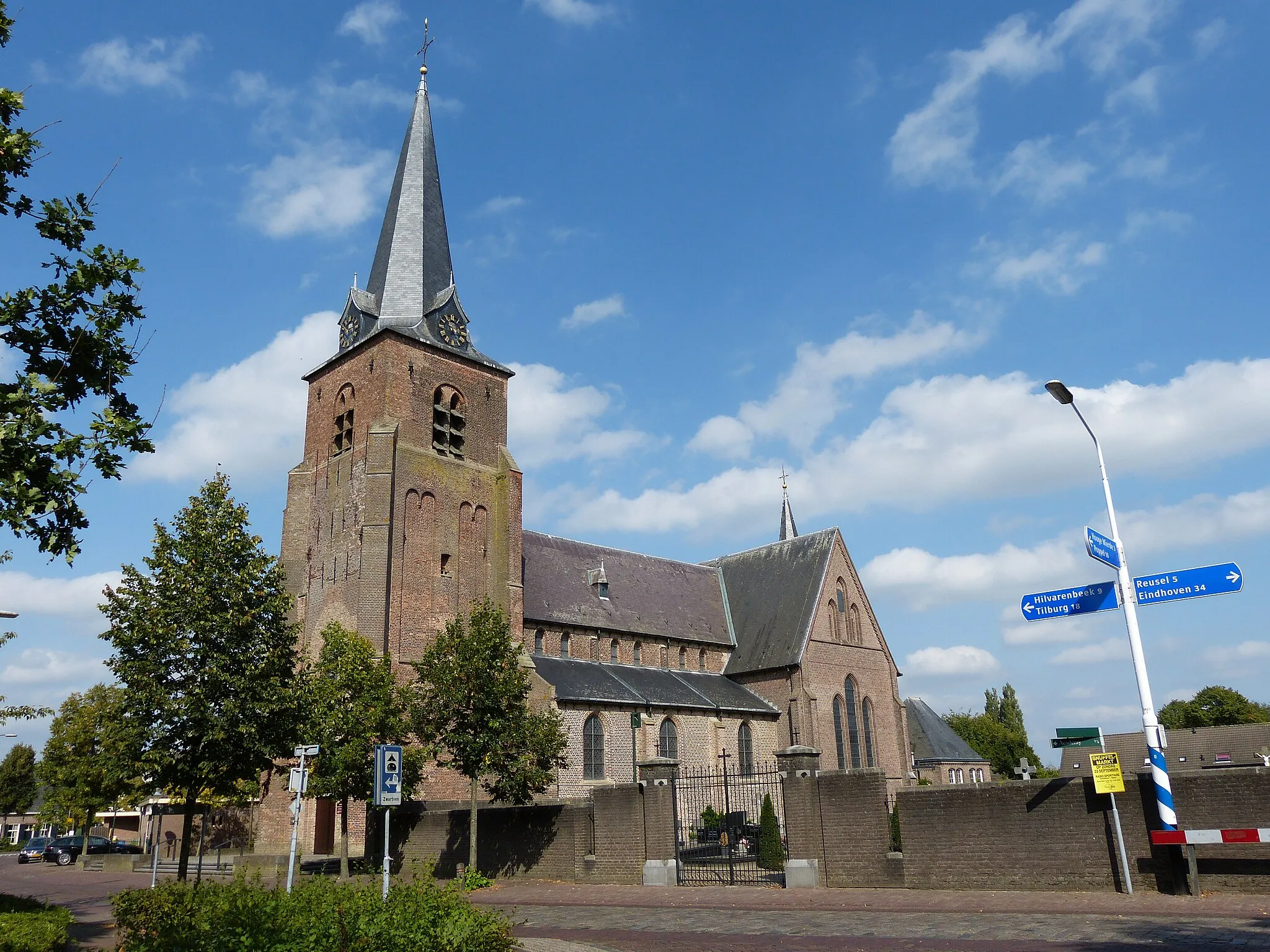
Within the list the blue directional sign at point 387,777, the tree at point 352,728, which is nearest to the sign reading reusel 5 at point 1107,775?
the blue directional sign at point 387,777

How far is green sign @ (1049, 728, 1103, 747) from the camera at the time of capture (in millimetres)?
16250

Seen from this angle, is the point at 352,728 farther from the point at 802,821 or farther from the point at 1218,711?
the point at 1218,711

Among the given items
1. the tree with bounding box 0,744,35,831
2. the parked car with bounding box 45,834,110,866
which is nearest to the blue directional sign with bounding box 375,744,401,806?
the parked car with bounding box 45,834,110,866

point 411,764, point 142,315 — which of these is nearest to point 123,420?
point 142,315

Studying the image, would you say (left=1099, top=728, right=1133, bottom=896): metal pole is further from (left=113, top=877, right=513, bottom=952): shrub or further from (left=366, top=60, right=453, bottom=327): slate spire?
(left=366, top=60, right=453, bottom=327): slate spire

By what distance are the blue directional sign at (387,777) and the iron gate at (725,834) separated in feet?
28.0

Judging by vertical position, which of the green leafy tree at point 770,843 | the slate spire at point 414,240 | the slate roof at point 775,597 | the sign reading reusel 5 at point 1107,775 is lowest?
the green leafy tree at point 770,843

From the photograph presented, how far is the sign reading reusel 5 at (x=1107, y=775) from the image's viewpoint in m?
14.8

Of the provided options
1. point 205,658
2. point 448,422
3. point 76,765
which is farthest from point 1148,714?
point 76,765

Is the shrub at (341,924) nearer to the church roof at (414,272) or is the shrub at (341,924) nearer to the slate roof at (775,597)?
the church roof at (414,272)

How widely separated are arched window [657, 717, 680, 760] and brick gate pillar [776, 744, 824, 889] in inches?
669

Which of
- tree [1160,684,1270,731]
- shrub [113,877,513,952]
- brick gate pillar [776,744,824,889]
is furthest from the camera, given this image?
tree [1160,684,1270,731]

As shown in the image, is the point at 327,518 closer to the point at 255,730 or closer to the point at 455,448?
the point at 455,448

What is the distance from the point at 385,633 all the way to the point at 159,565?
12259 millimetres
